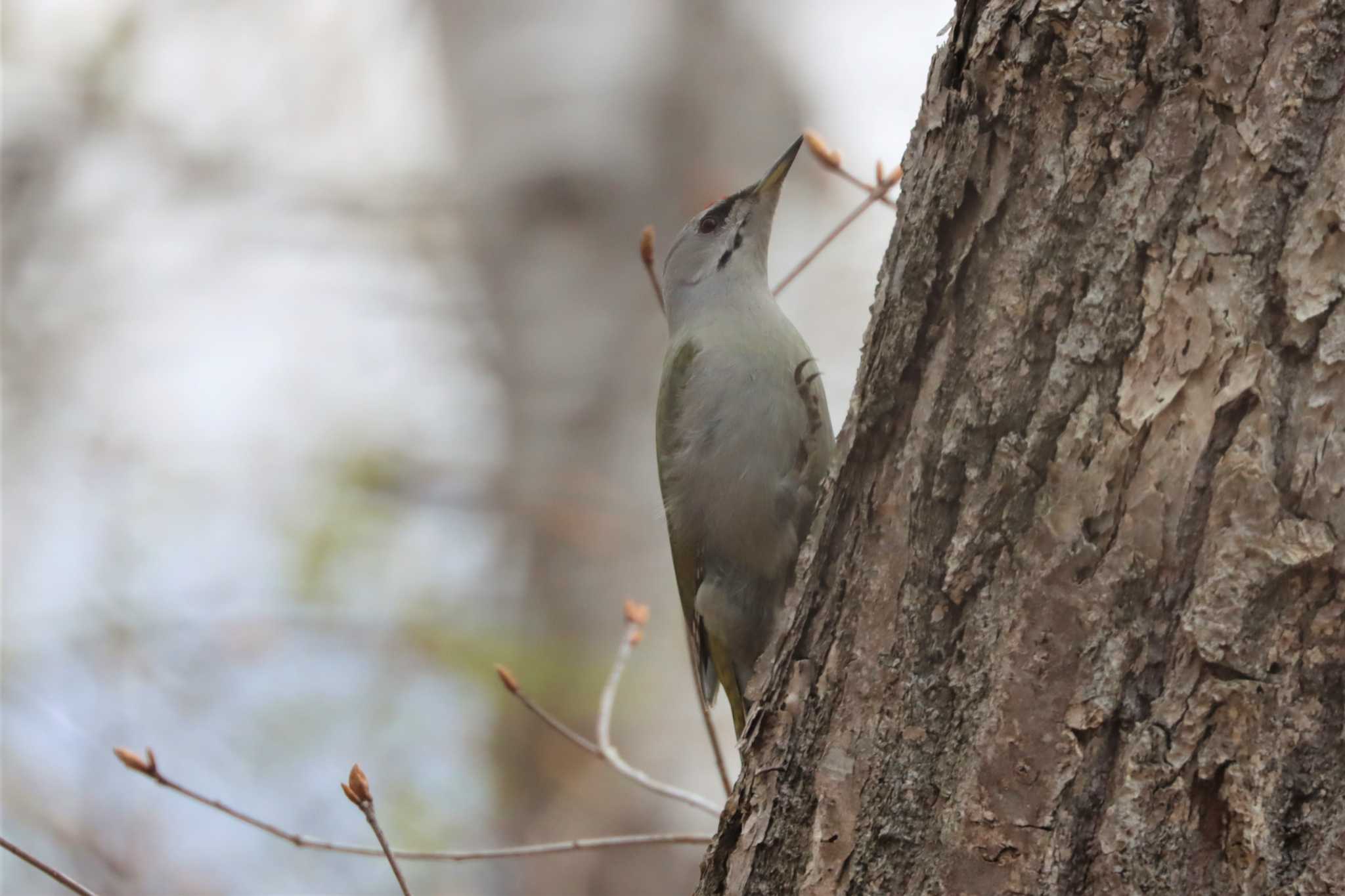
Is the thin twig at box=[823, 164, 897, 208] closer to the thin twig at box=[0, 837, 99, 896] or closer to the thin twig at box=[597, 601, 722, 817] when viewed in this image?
the thin twig at box=[597, 601, 722, 817]

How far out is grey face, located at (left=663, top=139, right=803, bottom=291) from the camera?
→ 416 centimetres

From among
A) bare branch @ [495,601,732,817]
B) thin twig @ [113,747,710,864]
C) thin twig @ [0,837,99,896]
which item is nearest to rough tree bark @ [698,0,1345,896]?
thin twig @ [113,747,710,864]

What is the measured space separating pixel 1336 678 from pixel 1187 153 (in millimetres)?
707

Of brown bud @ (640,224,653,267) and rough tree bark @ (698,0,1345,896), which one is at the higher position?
brown bud @ (640,224,653,267)

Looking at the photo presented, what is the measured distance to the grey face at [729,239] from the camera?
13.6 ft

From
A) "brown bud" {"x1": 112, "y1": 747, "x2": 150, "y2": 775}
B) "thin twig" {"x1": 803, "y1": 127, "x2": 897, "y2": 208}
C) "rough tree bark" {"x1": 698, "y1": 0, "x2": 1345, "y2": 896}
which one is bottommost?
"rough tree bark" {"x1": 698, "y1": 0, "x2": 1345, "y2": 896}

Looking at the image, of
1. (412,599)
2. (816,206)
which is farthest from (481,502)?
(816,206)

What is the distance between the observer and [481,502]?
701 cm

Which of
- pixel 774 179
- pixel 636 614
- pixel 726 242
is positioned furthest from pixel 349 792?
pixel 774 179

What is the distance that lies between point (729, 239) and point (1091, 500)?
2.71 m

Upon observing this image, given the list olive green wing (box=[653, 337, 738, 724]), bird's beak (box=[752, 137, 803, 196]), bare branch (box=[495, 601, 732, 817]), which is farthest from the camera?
bird's beak (box=[752, 137, 803, 196])

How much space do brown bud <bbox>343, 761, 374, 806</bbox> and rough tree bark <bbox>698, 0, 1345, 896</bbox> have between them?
0.82 m

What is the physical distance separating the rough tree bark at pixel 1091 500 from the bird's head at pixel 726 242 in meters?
2.26

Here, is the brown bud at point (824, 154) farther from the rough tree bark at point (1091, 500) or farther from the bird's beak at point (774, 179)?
the rough tree bark at point (1091, 500)
